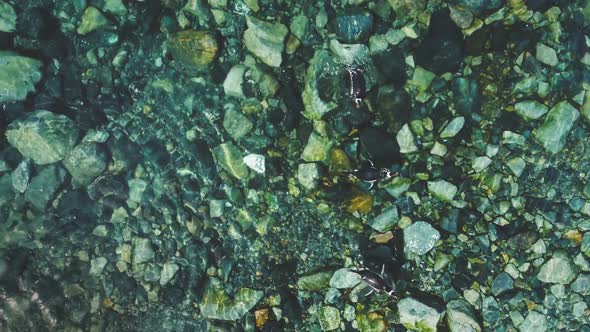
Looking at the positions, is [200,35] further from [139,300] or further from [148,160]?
[139,300]

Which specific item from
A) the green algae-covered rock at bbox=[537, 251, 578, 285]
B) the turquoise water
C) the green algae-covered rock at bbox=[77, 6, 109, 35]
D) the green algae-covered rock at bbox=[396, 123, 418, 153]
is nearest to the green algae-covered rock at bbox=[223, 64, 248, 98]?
the turquoise water

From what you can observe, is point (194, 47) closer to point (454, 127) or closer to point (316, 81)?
point (316, 81)

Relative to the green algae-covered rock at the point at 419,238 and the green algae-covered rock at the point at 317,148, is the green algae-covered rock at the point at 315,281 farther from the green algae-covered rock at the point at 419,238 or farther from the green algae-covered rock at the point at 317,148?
the green algae-covered rock at the point at 317,148

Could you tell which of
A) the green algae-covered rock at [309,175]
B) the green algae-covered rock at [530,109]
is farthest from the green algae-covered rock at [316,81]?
the green algae-covered rock at [530,109]

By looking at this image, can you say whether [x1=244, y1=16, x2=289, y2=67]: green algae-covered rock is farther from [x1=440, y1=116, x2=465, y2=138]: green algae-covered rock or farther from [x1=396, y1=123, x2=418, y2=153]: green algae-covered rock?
[x1=440, y1=116, x2=465, y2=138]: green algae-covered rock

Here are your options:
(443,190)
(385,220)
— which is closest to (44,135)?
(385,220)
